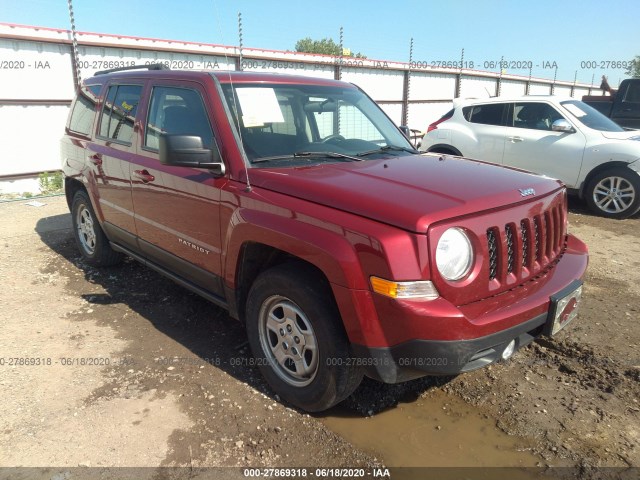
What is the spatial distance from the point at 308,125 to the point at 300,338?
1632 millimetres

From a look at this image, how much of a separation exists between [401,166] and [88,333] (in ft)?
9.12

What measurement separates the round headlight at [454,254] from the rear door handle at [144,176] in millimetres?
2359

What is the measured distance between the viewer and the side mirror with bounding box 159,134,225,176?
9.34ft

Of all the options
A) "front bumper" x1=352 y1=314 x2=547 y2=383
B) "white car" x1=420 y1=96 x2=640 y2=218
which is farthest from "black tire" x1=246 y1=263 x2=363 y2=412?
"white car" x1=420 y1=96 x2=640 y2=218

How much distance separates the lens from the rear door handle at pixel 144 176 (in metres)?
3.68

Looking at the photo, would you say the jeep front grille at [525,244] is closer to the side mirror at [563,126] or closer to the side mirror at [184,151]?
the side mirror at [184,151]

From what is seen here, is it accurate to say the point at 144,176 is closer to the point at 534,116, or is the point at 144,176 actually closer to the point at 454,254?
the point at 454,254

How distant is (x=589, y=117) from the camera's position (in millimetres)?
7465

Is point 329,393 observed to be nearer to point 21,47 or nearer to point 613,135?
point 613,135

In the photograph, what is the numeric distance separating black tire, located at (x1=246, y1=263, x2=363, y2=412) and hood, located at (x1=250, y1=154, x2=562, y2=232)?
474 mm

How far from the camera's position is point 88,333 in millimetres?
3826

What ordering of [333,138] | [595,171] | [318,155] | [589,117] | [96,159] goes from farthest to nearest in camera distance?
[589,117] → [595,171] → [96,159] → [333,138] → [318,155]

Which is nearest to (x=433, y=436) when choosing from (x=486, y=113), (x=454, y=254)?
(x=454, y=254)

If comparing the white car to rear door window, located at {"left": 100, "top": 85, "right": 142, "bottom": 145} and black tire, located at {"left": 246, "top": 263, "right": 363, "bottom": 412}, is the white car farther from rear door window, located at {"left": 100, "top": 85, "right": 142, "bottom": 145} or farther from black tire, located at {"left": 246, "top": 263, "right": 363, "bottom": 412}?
black tire, located at {"left": 246, "top": 263, "right": 363, "bottom": 412}
